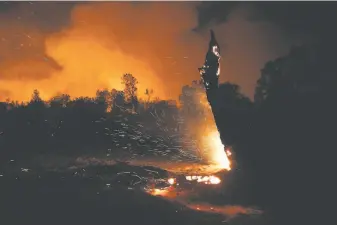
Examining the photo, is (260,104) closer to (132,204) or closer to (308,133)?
(308,133)

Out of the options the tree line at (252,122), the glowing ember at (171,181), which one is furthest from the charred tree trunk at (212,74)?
the glowing ember at (171,181)

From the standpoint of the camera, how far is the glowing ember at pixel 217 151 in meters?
17.3

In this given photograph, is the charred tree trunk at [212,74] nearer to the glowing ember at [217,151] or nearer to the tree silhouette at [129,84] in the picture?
the glowing ember at [217,151]

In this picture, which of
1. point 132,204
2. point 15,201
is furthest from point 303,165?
point 15,201

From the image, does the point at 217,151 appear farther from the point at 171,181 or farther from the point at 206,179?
the point at 171,181

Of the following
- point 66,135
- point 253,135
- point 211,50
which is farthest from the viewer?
point 66,135

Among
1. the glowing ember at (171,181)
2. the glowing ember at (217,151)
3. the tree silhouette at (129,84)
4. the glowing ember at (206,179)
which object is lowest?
the glowing ember at (171,181)

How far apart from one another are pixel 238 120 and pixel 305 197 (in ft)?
12.5

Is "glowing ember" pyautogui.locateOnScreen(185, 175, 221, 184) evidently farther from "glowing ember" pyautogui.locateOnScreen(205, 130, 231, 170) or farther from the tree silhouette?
the tree silhouette

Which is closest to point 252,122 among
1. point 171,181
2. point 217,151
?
point 217,151

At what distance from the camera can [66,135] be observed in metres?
18.0

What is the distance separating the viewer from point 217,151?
17.6 meters

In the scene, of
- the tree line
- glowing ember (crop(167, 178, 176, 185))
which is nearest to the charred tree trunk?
the tree line

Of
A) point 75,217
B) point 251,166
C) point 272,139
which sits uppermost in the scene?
point 272,139
